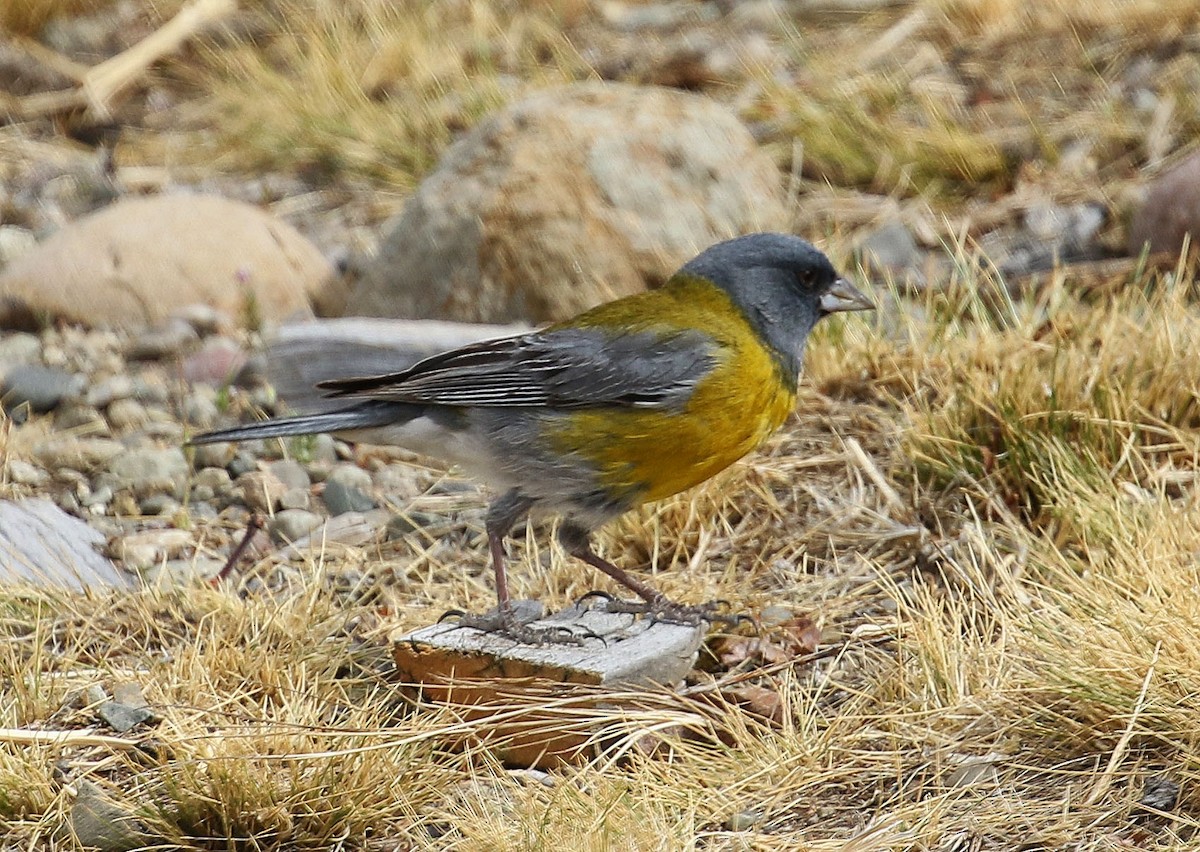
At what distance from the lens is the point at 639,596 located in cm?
446

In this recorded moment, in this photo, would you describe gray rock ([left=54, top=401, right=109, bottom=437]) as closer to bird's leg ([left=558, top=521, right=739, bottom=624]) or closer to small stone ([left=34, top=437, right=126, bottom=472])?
small stone ([left=34, top=437, right=126, bottom=472])

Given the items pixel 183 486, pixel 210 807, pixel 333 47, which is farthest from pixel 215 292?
pixel 210 807

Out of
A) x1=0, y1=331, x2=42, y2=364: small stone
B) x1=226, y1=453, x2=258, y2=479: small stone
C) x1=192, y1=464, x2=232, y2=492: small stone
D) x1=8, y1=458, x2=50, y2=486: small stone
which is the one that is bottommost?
x1=226, y1=453, x2=258, y2=479: small stone

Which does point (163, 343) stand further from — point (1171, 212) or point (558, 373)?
Answer: point (1171, 212)

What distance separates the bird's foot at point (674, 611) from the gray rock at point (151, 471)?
1.74 metres

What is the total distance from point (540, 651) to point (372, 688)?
1.46 feet

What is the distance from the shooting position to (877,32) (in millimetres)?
8898

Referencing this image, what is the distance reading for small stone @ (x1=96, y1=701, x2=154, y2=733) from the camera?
3.80 meters

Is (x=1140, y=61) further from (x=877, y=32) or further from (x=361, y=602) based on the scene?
(x=361, y=602)

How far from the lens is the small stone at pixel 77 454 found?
555 cm

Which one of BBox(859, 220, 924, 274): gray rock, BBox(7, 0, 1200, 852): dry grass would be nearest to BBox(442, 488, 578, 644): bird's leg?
BBox(7, 0, 1200, 852): dry grass

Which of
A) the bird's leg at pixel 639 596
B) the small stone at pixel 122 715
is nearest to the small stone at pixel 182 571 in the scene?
the small stone at pixel 122 715

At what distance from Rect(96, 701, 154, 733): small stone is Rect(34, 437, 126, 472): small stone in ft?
6.08

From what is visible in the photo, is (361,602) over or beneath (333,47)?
beneath
